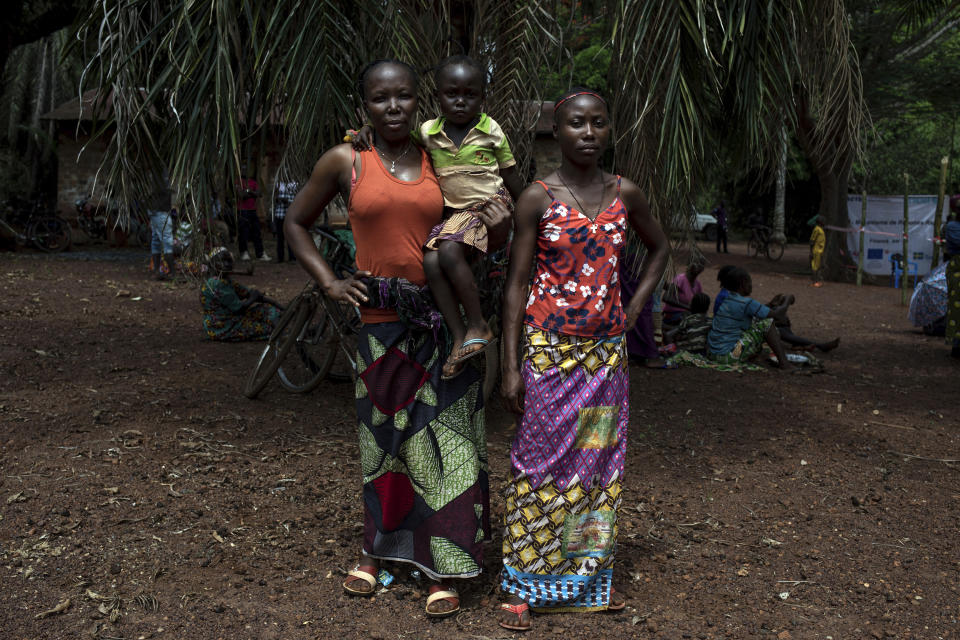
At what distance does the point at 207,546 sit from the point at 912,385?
5963 mm

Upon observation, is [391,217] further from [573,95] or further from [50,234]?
[50,234]

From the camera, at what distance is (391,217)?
2760 millimetres

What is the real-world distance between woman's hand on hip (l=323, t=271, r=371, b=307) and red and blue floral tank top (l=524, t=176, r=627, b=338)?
58 cm

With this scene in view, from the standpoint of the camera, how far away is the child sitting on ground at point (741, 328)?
7.30 metres

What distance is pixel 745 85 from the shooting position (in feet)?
14.8

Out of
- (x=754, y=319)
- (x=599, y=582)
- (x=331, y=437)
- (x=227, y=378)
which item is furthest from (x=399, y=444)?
(x=754, y=319)

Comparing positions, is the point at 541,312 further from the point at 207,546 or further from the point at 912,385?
the point at 912,385

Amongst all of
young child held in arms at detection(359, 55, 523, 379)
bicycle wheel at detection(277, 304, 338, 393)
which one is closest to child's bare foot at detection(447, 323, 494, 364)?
young child held in arms at detection(359, 55, 523, 379)

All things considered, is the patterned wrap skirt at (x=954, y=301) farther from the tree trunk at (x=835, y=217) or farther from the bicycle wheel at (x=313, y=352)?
the tree trunk at (x=835, y=217)

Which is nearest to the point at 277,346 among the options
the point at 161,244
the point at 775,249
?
the point at 161,244

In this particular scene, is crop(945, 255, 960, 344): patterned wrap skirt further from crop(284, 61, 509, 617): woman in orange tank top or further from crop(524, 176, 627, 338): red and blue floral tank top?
crop(284, 61, 509, 617): woman in orange tank top

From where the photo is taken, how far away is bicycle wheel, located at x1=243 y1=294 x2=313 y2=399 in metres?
5.65

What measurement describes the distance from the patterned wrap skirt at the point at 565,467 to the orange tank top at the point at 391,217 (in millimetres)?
471

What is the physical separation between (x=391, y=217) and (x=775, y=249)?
20.4m
